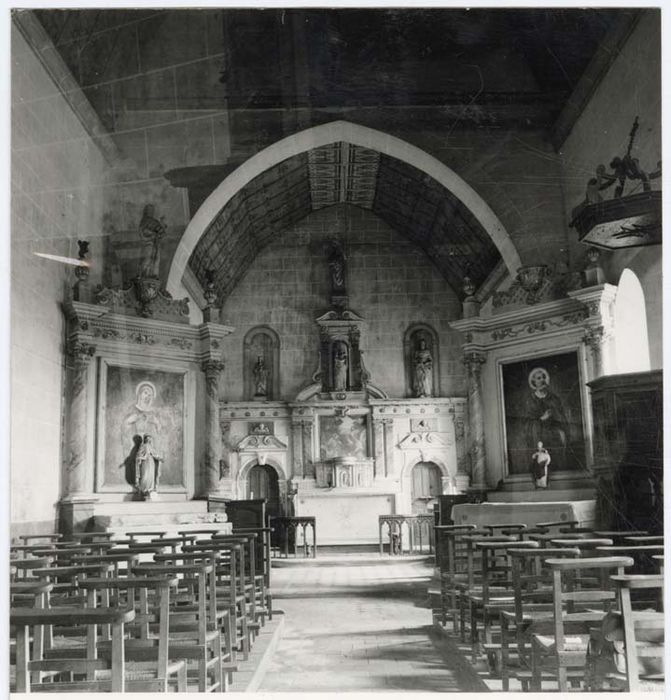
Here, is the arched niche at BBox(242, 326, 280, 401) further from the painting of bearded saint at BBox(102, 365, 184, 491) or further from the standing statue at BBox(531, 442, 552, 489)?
the standing statue at BBox(531, 442, 552, 489)

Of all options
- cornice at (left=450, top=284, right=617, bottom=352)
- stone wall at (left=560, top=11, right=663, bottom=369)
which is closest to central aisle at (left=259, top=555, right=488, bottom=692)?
cornice at (left=450, top=284, right=617, bottom=352)

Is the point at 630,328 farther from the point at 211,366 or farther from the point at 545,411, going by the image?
the point at 211,366

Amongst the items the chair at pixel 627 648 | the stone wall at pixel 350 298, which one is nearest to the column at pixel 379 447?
the stone wall at pixel 350 298

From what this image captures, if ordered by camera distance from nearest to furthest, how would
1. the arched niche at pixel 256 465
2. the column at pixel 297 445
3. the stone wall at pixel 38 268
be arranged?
the stone wall at pixel 38 268 < the arched niche at pixel 256 465 < the column at pixel 297 445

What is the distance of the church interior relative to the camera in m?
6.85

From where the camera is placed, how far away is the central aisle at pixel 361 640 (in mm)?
5527

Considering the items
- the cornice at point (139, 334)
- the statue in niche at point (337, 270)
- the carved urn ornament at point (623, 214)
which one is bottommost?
the cornice at point (139, 334)

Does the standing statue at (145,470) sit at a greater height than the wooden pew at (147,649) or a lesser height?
greater

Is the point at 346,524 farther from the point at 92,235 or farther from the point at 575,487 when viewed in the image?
the point at 92,235

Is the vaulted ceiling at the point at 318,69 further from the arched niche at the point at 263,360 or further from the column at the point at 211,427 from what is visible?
the arched niche at the point at 263,360

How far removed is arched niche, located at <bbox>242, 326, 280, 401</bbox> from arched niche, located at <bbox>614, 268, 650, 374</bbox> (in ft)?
31.8

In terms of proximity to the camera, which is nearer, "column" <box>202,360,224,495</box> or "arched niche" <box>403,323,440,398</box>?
"column" <box>202,360,224,495</box>

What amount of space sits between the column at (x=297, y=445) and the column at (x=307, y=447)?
2.8 inches

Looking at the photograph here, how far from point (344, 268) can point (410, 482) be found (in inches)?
216
